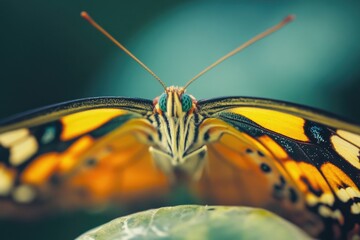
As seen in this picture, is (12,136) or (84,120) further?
(84,120)

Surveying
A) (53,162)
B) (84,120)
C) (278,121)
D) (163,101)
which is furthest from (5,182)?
(278,121)

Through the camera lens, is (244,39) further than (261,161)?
Yes

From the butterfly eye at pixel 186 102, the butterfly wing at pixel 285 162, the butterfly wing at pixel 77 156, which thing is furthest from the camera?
the butterfly eye at pixel 186 102

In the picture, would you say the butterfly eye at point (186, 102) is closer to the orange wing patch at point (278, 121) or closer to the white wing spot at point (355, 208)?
Result: the orange wing patch at point (278, 121)

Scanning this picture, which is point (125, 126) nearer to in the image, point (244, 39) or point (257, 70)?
point (257, 70)

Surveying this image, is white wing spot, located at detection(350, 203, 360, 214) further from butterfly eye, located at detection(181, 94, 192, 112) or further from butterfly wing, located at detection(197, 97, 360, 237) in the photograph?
butterfly eye, located at detection(181, 94, 192, 112)

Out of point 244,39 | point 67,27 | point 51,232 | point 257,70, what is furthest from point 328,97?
point 67,27

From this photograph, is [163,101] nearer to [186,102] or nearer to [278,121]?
[186,102]

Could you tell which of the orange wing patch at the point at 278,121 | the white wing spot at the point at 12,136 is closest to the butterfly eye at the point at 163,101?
the orange wing patch at the point at 278,121
